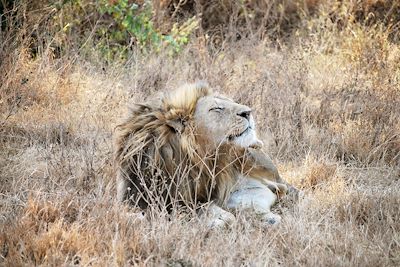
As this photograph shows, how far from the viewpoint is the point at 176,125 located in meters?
4.26

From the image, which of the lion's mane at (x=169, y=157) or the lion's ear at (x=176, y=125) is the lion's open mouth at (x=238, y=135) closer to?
the lion's mane at (x=169, y=157)

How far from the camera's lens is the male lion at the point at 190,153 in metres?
4.12

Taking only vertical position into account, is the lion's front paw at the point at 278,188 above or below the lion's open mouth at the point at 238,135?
below

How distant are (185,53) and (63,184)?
3.17 m

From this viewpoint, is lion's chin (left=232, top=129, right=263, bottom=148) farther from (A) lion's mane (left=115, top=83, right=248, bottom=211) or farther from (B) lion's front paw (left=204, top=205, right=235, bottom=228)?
(B) lion's front paw (left=204, top=205, right=235, bottom=228)

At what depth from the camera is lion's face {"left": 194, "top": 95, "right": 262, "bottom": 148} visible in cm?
430

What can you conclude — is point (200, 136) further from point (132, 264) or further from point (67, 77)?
point (67, 77)

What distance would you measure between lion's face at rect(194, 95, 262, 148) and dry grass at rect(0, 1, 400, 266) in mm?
523

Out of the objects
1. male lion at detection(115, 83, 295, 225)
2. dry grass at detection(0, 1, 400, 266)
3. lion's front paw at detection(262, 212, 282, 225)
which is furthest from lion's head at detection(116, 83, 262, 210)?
lion's front paw at detection(262, 212, 282, 225)

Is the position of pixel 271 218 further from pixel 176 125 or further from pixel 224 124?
pixel 176 125

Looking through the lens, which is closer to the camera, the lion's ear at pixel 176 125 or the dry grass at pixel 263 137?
the dry grass at pixel 263 137

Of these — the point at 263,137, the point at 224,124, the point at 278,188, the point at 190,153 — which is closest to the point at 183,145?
the point at 190,153

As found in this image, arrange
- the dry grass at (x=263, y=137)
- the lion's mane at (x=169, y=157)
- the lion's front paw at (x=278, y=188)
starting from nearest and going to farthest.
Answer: the dry grass at (x=263, y=137)
the lion's mane at (x=169, y=157)
the lion's front paw at (x=278, y=188)

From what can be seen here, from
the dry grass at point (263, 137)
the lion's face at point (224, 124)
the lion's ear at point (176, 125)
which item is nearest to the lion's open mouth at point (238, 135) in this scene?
the lion's face at point (224, 124)
